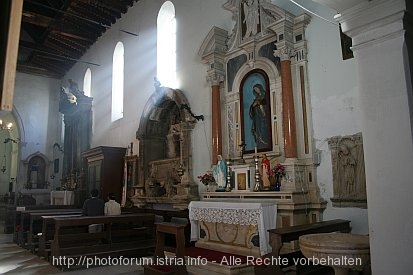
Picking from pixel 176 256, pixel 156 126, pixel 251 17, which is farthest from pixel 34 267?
pixel 251 17

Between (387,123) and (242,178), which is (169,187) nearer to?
(242,178)

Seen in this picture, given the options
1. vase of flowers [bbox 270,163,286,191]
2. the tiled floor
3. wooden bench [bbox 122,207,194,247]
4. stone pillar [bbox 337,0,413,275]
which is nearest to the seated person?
the tiled floor

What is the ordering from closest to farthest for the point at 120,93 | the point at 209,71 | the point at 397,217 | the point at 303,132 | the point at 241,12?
1. the point at 397,217
2. the point at 303,132
3. the point at 241,12
4. the point at 209,71
5. the point at 120,93

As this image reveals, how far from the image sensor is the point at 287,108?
5.86m

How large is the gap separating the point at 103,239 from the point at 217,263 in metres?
2.67

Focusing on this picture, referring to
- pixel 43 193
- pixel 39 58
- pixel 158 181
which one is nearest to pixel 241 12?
pixel 158 181

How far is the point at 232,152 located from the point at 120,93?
6.33 metres

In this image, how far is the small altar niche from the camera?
805 cm

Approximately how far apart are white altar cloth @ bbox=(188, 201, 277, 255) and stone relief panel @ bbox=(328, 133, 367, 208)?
1.01 m

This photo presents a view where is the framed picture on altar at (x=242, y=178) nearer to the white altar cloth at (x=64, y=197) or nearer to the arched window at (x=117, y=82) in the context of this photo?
the arched window at (x=117, y=82)

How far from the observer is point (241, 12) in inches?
276

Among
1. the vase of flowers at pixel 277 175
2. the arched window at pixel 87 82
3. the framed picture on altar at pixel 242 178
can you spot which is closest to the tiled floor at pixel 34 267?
the framed picture on altar at pixel 242 178

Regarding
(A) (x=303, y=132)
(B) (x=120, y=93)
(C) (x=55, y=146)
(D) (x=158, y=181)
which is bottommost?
(D) (x=158, y=181)

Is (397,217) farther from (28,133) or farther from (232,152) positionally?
(28,133)
